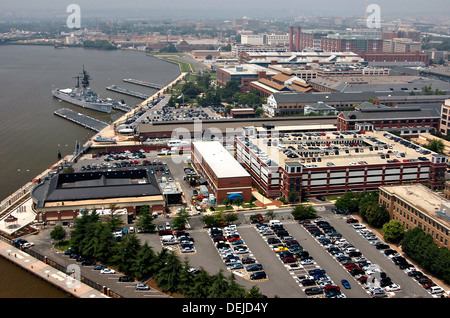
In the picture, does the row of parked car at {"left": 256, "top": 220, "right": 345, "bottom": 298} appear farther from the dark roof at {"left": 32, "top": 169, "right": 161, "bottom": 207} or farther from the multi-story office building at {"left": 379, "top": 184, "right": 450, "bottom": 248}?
the dark roof at {"left": 32, "top": 169, "right": 161, "bottom": 207}

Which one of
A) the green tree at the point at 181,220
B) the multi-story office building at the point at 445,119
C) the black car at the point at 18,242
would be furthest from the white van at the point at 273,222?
the multi-story office building at the point at 445,119

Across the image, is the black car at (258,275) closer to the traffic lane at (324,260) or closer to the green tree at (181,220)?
the traffic lane at (324,260)

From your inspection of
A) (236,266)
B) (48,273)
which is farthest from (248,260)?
(48,273)

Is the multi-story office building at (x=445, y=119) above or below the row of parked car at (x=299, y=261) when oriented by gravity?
above

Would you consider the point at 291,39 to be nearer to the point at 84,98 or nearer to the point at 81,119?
the point at 84,98

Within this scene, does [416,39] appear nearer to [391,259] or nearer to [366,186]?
[366,186]

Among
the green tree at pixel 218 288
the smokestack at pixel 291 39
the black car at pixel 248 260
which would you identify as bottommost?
the black car at pixel 248 260
